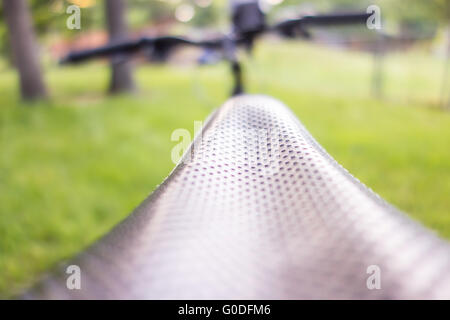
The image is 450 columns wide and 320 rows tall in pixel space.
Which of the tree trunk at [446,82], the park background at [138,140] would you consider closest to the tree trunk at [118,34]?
the park background at [138,140]

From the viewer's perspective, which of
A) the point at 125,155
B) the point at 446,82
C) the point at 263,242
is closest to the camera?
the point at 263,242

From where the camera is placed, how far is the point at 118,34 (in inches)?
343

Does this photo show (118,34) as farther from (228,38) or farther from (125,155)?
(228,38)

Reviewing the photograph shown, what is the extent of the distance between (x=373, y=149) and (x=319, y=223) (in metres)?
4.49

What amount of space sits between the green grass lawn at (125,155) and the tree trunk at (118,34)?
1.93 feet

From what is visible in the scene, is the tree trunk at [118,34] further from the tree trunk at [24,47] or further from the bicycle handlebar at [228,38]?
the bicycle handlebar at [228,38]

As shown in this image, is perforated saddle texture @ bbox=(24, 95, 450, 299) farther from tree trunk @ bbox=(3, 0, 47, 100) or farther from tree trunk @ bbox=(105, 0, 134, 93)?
tree trunk @ bbox=(105, 0, 134, 93)

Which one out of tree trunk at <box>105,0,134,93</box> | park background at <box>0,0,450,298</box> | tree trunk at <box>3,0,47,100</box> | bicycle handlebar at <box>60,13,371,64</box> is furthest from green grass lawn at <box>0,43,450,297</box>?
tree trunk at <box>105,0,134,93</box>

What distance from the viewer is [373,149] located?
4691mm

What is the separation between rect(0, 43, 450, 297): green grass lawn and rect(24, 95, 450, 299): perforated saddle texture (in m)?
1.43

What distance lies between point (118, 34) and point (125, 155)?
4874mm

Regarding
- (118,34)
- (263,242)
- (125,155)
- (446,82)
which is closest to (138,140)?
(125,155)

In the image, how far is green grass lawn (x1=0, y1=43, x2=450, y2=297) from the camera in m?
3.18
